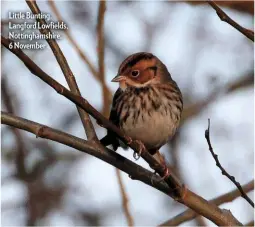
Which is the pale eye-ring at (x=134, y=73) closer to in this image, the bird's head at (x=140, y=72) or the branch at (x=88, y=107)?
the bird's head at (x=140, y=72)

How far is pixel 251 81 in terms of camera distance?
5.46m

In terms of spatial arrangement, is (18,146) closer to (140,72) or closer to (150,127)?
(140,72)

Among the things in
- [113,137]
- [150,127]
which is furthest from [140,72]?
[113,137]

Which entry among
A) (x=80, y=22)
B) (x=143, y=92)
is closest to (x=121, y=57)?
(x=80, y=22)

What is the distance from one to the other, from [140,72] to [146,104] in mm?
401

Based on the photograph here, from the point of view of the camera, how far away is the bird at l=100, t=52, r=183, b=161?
382cm

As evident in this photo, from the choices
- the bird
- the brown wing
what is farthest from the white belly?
the brown wing

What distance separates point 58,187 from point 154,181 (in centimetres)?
287

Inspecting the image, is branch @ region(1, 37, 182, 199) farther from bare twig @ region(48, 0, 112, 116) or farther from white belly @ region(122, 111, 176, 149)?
bare twig @ region(48, 0, 112, 116)

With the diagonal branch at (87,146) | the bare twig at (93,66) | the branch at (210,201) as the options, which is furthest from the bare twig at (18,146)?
the diagonal branch at (87,146)

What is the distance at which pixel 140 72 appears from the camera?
4.25 metres

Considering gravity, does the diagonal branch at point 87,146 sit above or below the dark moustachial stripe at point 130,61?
below

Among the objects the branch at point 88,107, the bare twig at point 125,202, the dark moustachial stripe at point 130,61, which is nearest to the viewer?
the branch at point 88,107

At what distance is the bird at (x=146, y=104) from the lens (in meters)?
3.82
